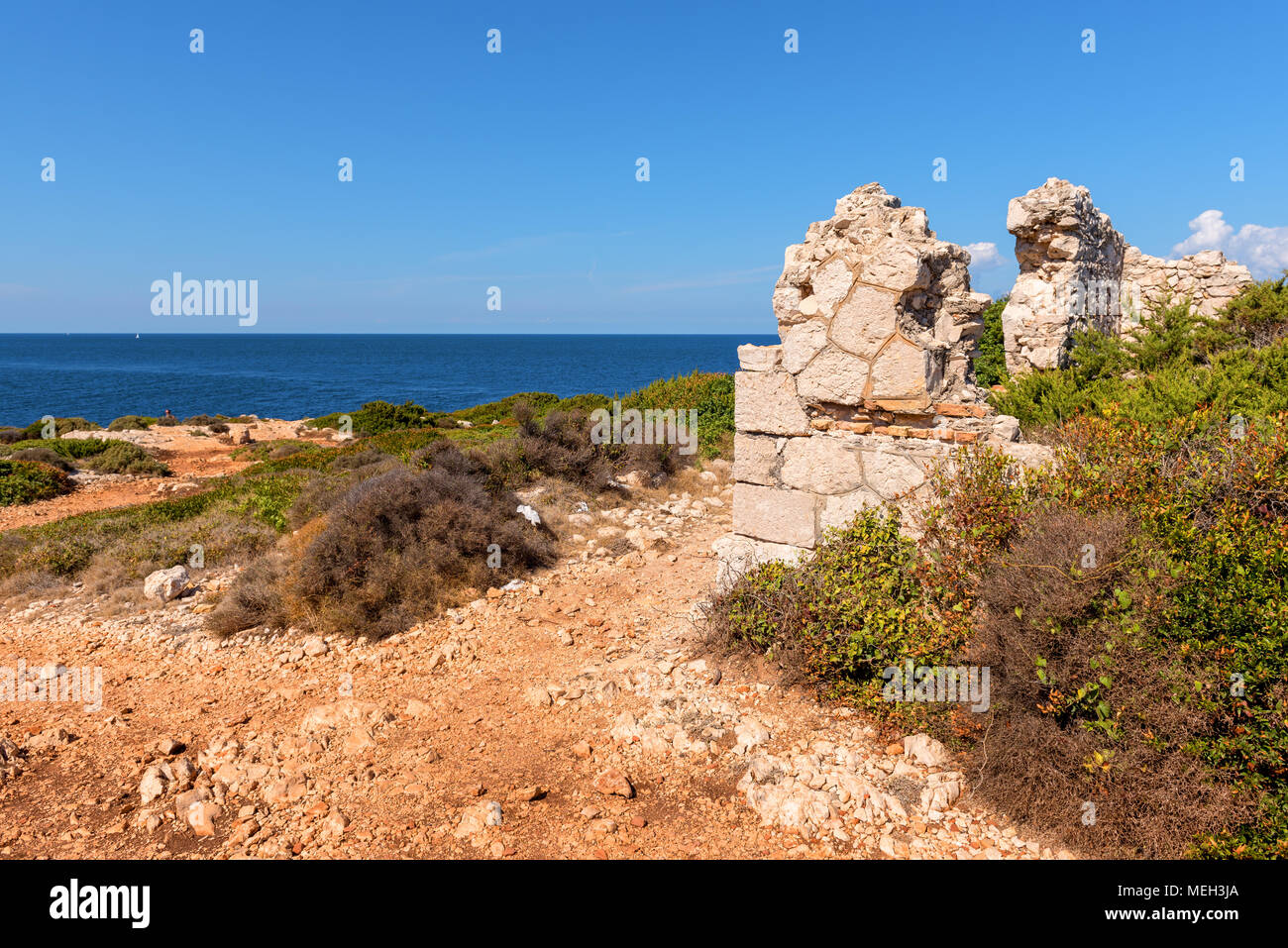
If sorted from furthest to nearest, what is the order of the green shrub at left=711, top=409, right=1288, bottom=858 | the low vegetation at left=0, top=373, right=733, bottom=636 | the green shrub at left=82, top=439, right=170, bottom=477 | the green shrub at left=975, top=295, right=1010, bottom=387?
the green shrub at left=82, top=439, right=170, bottom=477
the green shrub at left=975, top=295, right=1010, bottom=387
the low vegetation at left=0, top=373, right=733, bottom=636
the green shrub at left=711, top=409, right=1288, bottom=858

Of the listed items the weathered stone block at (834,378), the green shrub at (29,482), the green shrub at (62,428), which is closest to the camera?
the weathered stone block at (834,378)

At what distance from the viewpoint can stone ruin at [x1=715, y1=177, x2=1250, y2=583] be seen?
15.9 ft

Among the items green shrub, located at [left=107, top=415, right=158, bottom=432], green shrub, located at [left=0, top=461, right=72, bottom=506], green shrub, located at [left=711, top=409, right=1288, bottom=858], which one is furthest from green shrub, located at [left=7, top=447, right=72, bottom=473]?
green shrub, located at [left=711, top=409, right=1288, bottom=858]

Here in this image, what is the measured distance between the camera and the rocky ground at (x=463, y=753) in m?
3.43

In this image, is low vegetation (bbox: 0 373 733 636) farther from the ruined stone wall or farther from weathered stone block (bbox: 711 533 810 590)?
the ruined stone wall

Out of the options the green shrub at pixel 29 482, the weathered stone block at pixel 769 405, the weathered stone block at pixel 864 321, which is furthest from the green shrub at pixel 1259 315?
the green shrub at pixel 29 482

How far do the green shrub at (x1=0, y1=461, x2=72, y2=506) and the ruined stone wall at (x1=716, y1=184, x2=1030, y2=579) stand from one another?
559 inches

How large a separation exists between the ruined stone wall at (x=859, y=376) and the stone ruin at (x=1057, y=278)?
4.34 meters

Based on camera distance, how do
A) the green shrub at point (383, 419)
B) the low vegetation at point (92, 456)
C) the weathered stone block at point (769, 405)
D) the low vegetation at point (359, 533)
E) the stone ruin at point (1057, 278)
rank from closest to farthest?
the weathered stone block at point (769, 405) < the low vegetation at point (359, 533) < the stone ruin at point (1057, 278) < the low vegetation at point (92, 456) < the green shrub at point (383, 419)

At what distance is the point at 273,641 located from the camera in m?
6.12

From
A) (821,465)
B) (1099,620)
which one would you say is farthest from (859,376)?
(1099,620)

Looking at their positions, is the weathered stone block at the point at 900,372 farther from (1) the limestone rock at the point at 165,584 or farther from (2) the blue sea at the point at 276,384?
(2) the blue sea at the point at 276,384
